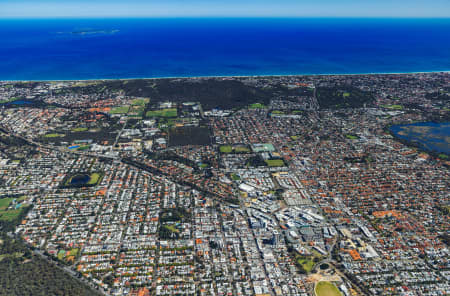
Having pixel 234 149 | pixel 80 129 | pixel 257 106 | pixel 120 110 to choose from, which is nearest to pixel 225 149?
pixel 234 149

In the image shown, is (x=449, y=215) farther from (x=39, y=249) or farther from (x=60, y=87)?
(x=60, y=87)

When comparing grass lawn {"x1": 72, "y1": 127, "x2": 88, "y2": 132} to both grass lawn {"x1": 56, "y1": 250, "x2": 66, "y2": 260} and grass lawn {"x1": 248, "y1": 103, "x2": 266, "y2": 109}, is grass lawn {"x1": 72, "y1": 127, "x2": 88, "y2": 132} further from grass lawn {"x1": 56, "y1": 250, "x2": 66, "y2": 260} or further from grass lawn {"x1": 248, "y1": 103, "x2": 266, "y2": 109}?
grass lawn {"x1": 248, "y1": 103, "x2": 266, "y2": 109}

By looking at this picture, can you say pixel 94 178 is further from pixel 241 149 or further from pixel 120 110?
pixel 120 110

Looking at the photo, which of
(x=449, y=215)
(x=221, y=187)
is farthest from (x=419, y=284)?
(x=221, y=187)

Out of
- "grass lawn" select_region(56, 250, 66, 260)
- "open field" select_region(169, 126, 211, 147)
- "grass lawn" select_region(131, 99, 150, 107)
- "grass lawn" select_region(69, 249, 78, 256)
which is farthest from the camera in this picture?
"grass lawn" select_region(131, 99, 150, 107)

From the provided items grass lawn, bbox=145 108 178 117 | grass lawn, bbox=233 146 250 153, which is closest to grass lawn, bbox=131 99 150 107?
grass lawn, bbox=145 108 178 117

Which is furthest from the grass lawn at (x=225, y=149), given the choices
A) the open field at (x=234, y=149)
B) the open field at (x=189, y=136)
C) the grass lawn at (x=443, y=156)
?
the grass lawn at (x=443, y=156)

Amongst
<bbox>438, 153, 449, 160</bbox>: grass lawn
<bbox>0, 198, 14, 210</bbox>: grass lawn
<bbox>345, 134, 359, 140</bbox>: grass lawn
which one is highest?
<bbox>345, 134, 359, 140</bbox>: grass lawn

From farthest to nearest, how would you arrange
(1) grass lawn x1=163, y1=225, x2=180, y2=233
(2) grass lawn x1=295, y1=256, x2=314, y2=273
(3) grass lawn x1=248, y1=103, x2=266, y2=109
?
(3) grass lawn x1=248, y1=103, x2=266, y2=109 → (1) grass lawn x1=163, y1=225, x2=180, y2=233 → (2) grass lawn x1=295, y1=256, x2=314, y2=273
